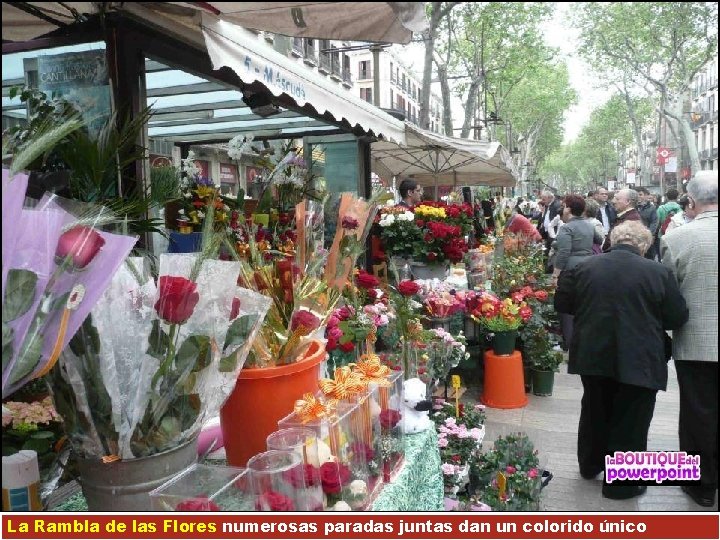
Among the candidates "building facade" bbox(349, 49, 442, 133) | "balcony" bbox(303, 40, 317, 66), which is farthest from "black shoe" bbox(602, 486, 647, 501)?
"building facade" bbox(349, 49, 442, 133)

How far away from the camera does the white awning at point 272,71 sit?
2.66 m

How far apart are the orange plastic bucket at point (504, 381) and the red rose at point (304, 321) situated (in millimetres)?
3867

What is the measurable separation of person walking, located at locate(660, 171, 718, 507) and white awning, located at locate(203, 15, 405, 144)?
2364mm

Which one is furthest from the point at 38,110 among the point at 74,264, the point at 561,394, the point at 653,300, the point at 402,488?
the point at 561,394

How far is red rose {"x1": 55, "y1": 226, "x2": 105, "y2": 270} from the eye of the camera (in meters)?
1.23

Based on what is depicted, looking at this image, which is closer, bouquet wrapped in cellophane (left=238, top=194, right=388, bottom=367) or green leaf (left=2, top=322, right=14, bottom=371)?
green leaf (left=2, top=322, right=14, bottom=371)

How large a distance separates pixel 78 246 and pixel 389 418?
4.10 feet

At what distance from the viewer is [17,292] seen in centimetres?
114

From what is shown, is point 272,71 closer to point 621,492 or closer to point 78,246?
point 78,246

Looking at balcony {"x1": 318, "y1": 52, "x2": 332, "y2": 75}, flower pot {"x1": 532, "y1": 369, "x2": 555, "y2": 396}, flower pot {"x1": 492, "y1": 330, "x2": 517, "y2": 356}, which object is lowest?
flower pot {"x1": 532, "y1": 369, "x2": 555, "y2": 396}

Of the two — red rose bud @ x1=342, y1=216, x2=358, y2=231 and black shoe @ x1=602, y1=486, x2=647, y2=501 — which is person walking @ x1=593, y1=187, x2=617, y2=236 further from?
red rose bud @ x1=342, y1=216, x2=358, y2=231

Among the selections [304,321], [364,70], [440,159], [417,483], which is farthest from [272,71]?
[364,70]

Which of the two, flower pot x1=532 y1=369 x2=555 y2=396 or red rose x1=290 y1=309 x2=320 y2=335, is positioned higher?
red rose x1=290 y1=309 x2=320 y2=335

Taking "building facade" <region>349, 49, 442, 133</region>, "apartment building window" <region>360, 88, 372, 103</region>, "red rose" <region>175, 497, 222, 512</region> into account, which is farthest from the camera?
"apartment building window" <region>360, 88, 372, 103</region>
